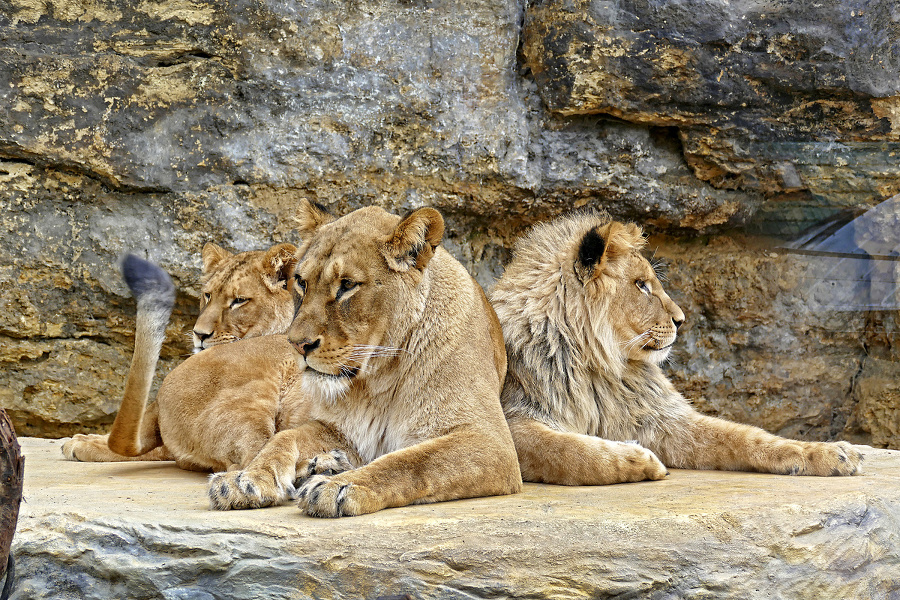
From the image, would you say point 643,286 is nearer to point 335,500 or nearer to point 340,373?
point 340,373

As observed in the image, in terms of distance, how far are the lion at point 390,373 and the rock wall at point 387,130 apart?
4.30 feet

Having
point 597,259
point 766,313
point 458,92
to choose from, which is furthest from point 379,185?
point 766,313

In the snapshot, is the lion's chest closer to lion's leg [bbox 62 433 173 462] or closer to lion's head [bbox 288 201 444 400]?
lion's head [bbox 288 201 444 400]

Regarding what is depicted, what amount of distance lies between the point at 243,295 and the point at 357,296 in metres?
1.19

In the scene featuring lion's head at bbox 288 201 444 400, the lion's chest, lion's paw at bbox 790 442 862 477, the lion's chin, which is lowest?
lion's paw at bbox 790 442 862 477

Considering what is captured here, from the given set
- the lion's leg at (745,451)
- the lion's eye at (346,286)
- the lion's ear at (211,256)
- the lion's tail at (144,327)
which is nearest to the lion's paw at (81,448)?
the lion's tail at (144,327)

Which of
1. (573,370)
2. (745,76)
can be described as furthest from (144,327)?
(745,76)

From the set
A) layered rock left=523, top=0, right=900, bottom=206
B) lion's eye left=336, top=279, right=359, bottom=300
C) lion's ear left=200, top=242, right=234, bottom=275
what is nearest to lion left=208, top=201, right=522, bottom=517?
lion's eye left=336, top=279, right=359, bottom=300

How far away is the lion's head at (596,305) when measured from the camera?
11.5ft

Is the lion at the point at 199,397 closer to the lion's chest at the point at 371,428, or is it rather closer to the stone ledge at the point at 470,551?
the lion's chest at the point at 371,428

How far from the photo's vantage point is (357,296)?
9.29ft

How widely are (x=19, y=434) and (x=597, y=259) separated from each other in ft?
9.97

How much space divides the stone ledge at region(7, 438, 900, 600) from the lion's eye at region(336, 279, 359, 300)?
69 cm

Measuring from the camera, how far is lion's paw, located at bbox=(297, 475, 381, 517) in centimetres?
236
